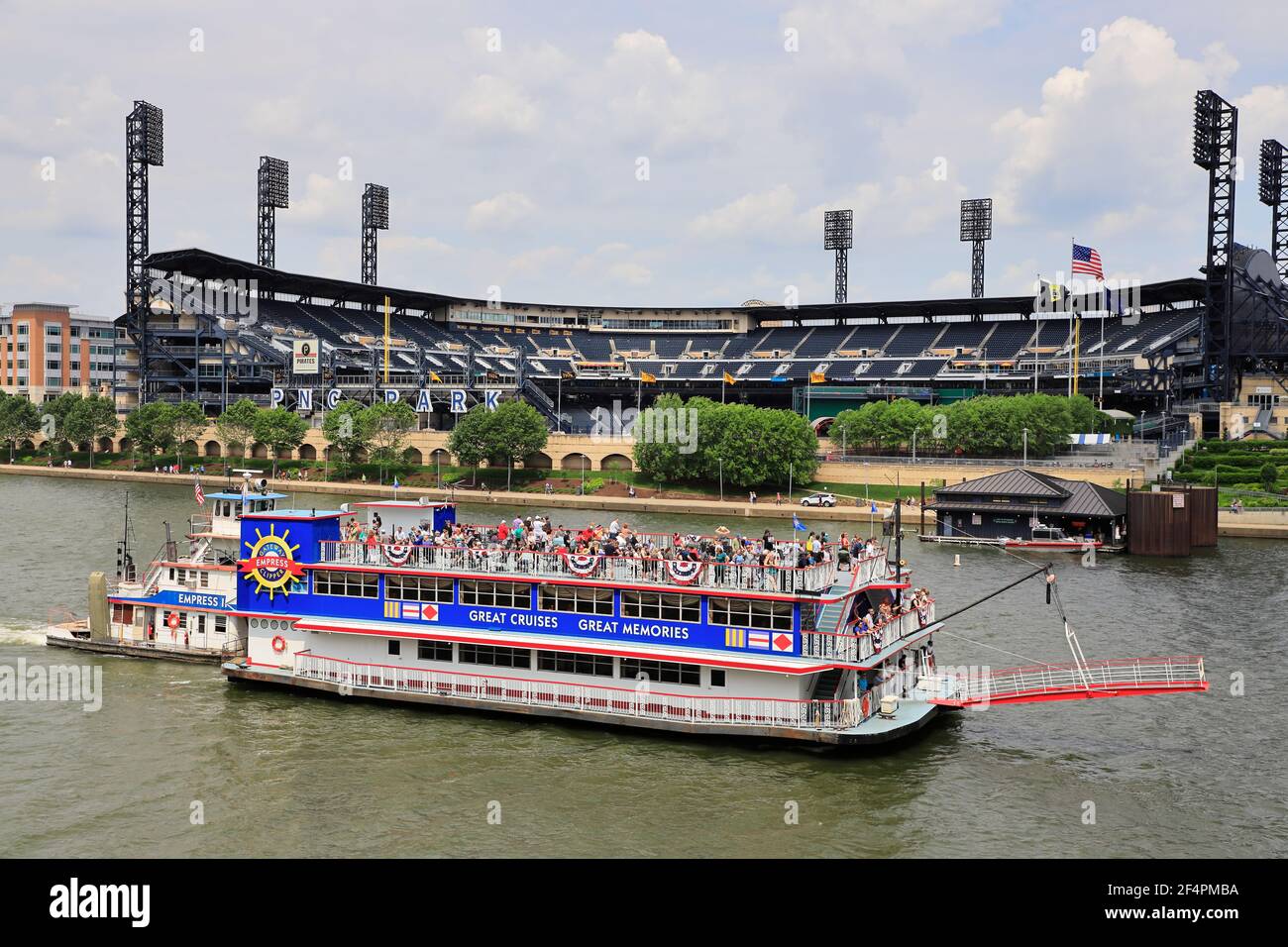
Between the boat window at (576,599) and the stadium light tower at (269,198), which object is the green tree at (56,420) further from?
the boat window at (576,599)

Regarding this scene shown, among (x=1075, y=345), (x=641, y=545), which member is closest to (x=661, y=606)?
(x=641, y=545)

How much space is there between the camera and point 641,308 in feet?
648

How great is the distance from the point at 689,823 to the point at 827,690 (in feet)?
23.8

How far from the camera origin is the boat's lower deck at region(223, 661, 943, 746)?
3153 centimetres

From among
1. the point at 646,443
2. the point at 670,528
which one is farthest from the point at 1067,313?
the point at 670,528

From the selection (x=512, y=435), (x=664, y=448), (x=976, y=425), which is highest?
(x=976, y=425)

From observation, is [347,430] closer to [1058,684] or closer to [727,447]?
[727,447]

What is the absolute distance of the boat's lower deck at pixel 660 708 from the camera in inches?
1241

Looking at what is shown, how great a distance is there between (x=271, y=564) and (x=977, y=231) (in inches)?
5942

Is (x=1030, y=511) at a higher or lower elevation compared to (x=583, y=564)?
lower

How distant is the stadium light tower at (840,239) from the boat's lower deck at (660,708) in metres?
155

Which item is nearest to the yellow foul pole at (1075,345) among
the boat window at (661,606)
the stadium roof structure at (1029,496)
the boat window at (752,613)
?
the stadium roof structure at (1029,496)

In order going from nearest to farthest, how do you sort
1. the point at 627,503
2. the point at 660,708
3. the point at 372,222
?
the point at 660,708 → the point at 627,503 → the point at 372,222
